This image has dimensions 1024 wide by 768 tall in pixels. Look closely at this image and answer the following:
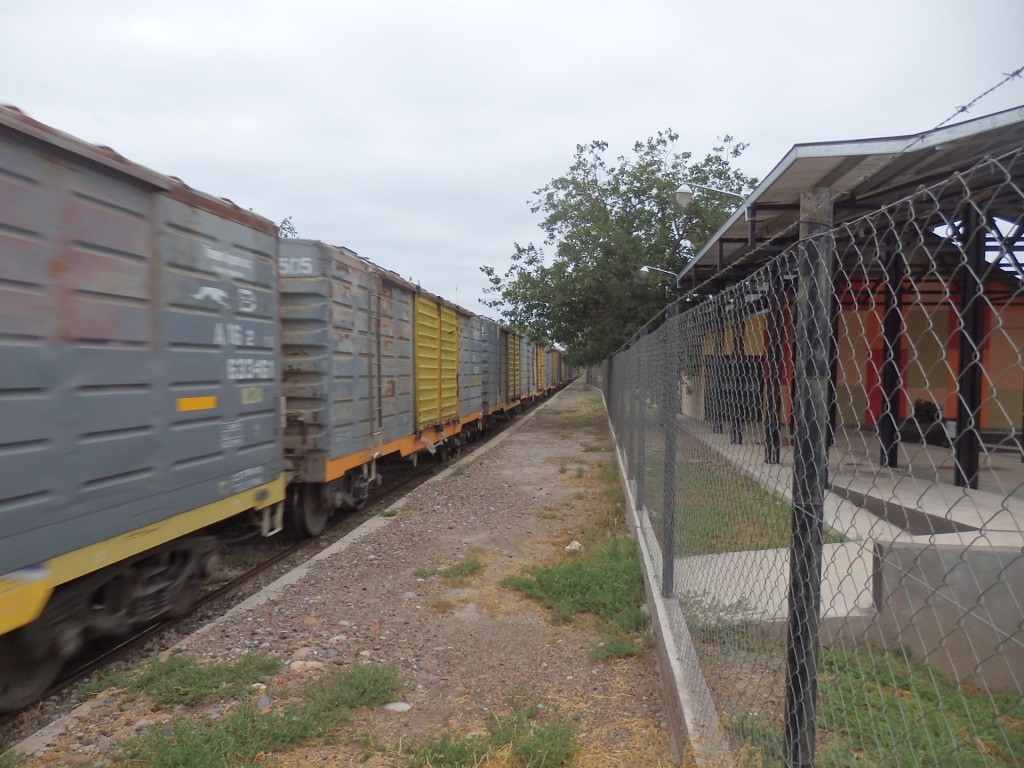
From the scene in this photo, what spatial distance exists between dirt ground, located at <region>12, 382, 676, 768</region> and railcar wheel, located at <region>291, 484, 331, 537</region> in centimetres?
76

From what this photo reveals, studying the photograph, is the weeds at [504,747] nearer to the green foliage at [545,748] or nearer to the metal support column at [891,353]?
the green foliage at [545,748]

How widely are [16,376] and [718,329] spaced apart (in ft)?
11.2

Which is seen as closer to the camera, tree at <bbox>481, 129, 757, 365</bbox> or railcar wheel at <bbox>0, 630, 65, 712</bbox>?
railcar wheel at <bbox>0, 630, 65, 712</bbox>

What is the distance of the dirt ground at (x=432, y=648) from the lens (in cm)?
366

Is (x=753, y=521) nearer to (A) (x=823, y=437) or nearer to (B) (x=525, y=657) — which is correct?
(A) (x=823, y=437)

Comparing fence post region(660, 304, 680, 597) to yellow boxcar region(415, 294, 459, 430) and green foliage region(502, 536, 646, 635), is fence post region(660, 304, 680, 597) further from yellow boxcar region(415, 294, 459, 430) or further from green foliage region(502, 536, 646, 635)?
yellow boxcar region(415, 294, 459, 430)

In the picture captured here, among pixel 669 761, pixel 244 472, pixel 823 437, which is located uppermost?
pixel 823 437

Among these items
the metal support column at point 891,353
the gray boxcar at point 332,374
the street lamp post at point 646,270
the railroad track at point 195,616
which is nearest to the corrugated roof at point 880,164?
the metal support column at point 891,353

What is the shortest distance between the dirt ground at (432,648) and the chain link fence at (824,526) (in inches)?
22.4

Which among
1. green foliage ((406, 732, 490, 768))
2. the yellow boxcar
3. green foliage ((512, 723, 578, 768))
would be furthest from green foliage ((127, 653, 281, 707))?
the yellow boxcar

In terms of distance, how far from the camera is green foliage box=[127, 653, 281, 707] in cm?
403

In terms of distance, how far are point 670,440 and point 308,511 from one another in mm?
4971

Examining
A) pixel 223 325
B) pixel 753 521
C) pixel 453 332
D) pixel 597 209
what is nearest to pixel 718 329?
pixel 753 521

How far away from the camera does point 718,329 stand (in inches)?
128
